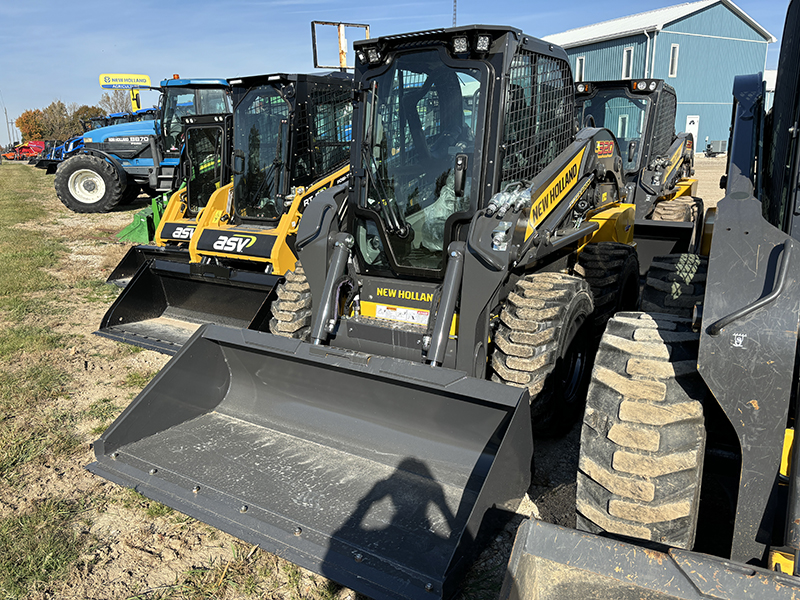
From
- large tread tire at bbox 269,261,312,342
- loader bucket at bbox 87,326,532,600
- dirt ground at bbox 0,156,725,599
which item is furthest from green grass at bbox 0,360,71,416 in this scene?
large tread tire at bbox 269,261,312,342

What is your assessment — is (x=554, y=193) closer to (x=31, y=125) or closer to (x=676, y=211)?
(x=676, y=211)

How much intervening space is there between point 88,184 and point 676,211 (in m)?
13.7

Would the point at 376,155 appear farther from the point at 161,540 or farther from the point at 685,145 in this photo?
the point at 685,145

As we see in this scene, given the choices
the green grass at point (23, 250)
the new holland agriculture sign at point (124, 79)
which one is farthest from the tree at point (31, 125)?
the green grass at point (23, 250)

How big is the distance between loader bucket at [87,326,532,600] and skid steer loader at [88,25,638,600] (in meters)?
0.01

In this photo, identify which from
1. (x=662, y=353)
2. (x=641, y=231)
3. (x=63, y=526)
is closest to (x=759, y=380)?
(x=662, y=353)

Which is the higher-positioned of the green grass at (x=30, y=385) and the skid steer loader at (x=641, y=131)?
the skid steer loader at (x=641, y=131)

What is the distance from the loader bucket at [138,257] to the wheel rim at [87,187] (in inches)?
341

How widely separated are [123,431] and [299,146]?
4.59m

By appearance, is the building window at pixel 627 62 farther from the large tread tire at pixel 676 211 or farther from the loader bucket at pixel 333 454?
the loader bucket at pixel 333 454

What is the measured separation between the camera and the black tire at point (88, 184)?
14852mm

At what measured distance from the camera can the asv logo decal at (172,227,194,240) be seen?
771 centimetres

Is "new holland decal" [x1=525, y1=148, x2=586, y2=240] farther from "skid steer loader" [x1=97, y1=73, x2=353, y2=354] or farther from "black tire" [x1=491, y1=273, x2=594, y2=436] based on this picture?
"skid steer loader" [x1=97, y1=73, x2=353, y2=354]

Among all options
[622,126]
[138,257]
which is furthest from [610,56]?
[138,257]
